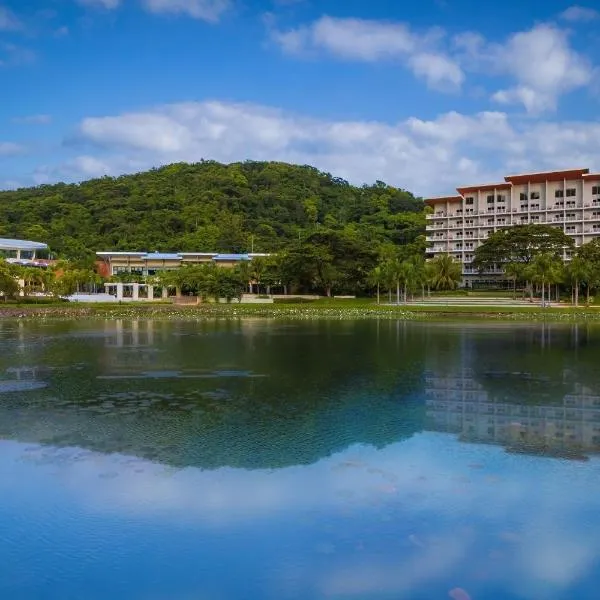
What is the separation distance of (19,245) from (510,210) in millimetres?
61724

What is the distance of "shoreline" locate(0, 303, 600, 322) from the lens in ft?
150

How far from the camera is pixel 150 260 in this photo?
3179 inches

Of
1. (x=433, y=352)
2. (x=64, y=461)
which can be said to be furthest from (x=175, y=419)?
(x=433, y=352)

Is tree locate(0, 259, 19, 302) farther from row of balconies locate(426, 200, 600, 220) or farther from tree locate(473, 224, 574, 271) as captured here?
row of balconies locate(426, 200, 600, 220)

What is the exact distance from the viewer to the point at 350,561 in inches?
258

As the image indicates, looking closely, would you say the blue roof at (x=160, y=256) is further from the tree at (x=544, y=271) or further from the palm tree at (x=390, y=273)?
the tree at (x=544, y=271)

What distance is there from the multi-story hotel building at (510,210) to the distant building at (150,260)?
28.0 meters

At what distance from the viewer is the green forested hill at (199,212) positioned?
88562 millimetres

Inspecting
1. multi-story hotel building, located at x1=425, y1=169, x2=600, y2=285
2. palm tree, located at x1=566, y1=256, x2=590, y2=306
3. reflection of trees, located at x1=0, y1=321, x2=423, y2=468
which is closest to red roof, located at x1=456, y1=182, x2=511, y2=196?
multi-story hotel building, located at x1=425, y1=169, x2=600, y2=285

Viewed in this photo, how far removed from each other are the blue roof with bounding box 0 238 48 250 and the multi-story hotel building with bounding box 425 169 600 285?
50.8 metres

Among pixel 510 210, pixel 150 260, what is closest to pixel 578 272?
pixel 510 210

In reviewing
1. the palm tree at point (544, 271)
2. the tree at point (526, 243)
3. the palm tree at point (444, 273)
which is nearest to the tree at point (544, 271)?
the palm tree at point (544, 271)

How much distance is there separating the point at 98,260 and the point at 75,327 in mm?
45951

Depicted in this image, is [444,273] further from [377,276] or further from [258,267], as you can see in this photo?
[258,267]
